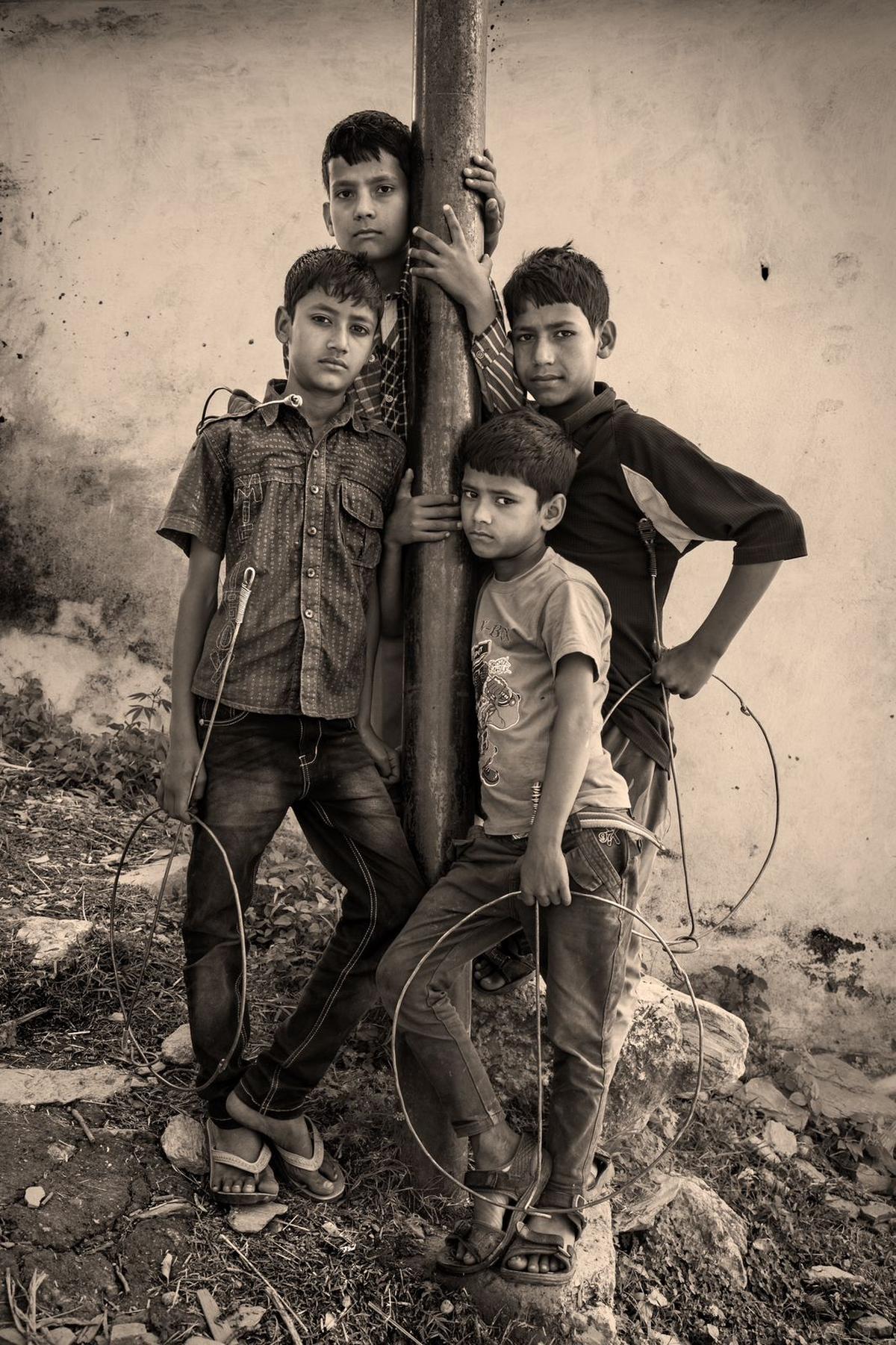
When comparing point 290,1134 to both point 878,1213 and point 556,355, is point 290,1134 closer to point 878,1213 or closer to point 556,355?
point 556,355

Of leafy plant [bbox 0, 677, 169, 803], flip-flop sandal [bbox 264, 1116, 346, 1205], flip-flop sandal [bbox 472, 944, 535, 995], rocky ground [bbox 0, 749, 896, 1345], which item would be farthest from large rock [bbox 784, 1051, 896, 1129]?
leafy plant [bbox 0, 677, 169, 803]

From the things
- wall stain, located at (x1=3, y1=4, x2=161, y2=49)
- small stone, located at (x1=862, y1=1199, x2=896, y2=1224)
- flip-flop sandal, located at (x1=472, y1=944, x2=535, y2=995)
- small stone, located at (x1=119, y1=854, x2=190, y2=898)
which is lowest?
small stone, located at (x1=862, y1=1199, x2=896, y2=1224)

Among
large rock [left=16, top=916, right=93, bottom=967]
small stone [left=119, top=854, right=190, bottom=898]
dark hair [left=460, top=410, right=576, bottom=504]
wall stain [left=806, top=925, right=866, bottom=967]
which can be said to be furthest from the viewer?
wall stain [left=806, top=925, right=866, bottom=967]

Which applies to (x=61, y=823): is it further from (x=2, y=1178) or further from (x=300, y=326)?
(x=300, y=326)

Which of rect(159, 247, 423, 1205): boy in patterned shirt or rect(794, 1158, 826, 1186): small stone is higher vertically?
rect(159, 247, 423, 1205): boy in patterned shirt

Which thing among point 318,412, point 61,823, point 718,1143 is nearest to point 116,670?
point 61,823

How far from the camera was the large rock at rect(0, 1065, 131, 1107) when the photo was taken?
285cm

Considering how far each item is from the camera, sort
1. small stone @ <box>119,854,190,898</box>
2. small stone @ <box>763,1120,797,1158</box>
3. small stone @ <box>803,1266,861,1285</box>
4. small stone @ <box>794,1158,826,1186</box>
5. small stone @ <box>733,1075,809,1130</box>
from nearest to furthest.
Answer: small stone @ <box>803,1266,861,1285</box> < small stone @ <box>794,1158,826,1186</box> < small stone @ <box>763,1120,797,1158</box> < small stone @ <box>119,854,190,898</box> < small stone @ <box>733,1075,809,1130</box>

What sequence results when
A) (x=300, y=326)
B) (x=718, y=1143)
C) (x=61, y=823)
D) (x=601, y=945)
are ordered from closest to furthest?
(x=601, y=945)
(x=300, y=326)
(x=718, y=1143)
(x=61, y=823)

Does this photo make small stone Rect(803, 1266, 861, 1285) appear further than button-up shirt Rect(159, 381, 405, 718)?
Yes

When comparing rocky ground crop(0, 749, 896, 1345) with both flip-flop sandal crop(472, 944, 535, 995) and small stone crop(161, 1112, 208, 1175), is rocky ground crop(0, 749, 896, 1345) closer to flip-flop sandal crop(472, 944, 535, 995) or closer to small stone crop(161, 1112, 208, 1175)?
small stone crop(161, 1112, 208, 1175)

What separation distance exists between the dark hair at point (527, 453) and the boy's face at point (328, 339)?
1.16 ft

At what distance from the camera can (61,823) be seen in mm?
4598

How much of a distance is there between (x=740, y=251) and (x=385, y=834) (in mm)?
3325
